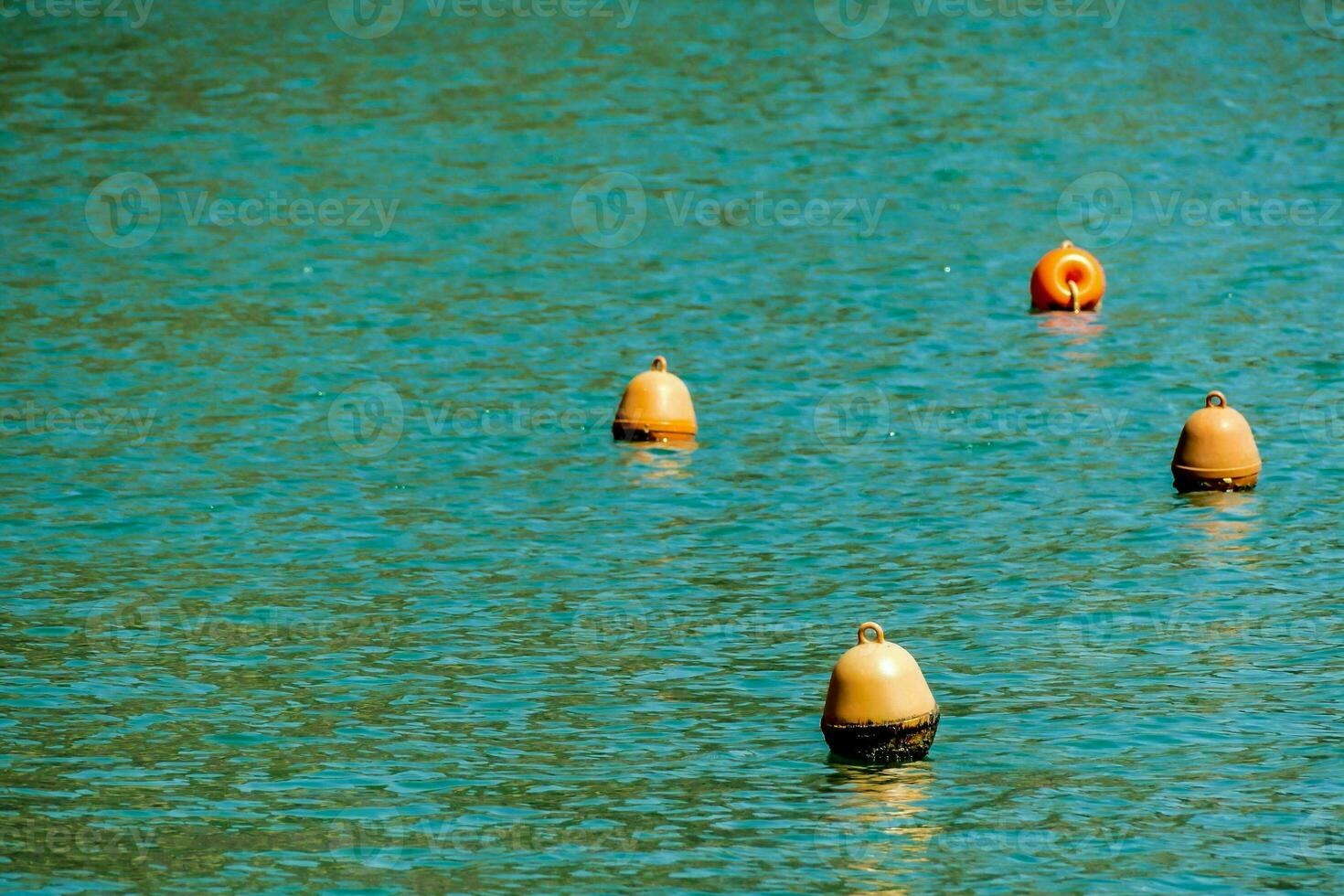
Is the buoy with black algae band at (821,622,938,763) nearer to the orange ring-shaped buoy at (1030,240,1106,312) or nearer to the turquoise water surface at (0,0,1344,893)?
the turquoise water surface at (0,0,1344,893)

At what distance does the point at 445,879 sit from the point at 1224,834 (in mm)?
4464

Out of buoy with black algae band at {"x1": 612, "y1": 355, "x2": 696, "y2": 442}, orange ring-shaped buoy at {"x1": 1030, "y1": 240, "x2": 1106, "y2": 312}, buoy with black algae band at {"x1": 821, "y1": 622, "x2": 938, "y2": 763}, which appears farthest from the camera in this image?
orange ring-shaped buoy at {"x1": 1030, "y1": 240, "x2": 1106, "y2": 312}

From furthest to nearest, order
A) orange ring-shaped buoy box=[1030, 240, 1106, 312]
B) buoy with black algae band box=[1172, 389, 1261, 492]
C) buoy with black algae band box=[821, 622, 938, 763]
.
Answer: orange ring-shaped buoy box=[1030, 240, 1106, 312] < buoy with black algae band box=[1172, 389, 1261, 492] < buoy with black algae band box=[821, 622, 938, 763]

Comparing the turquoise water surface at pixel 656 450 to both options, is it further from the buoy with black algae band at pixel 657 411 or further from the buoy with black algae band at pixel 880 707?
the buoy with black algae band at pixel 657 411

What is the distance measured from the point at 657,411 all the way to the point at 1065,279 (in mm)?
7501

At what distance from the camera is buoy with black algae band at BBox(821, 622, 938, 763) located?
13.1 m

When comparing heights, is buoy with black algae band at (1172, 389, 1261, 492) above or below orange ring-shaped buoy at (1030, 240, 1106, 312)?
below

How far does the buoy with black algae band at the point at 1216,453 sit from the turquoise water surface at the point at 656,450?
326 millimetres

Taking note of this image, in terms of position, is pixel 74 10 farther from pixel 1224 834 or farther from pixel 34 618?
pixel 1224 834

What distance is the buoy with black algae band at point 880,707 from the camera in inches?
516

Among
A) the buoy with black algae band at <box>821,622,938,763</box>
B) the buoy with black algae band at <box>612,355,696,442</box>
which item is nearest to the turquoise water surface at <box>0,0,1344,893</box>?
the buoy with black algae band at <box>821,622,938,763</box>

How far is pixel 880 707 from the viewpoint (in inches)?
516

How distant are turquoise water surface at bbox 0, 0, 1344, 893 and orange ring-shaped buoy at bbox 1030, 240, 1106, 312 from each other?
0.25 meters

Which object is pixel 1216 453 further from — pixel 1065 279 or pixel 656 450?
pixel 1065 279
